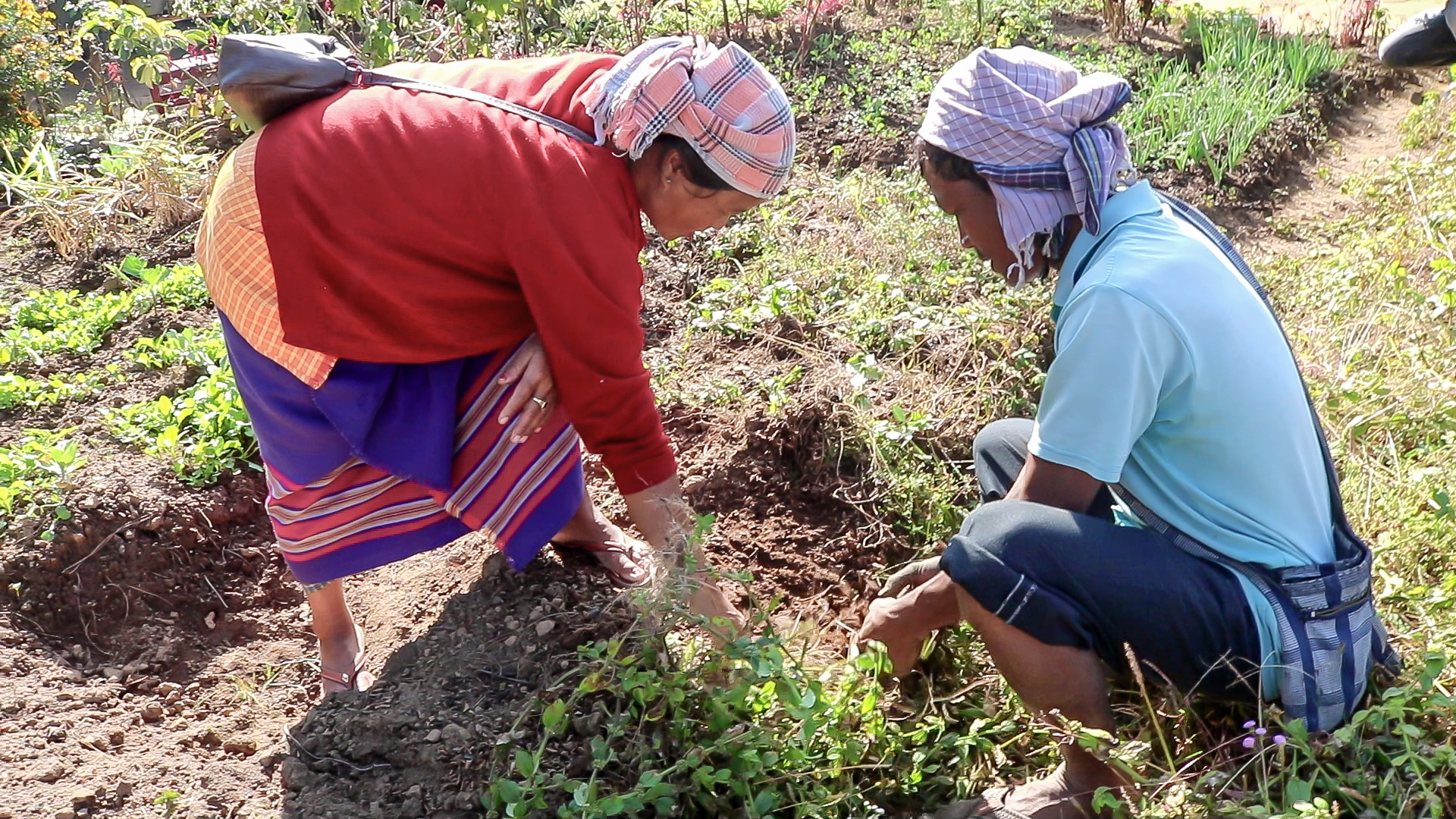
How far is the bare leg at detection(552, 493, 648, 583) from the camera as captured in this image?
2598 millimetres

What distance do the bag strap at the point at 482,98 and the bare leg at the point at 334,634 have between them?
3.57 feet

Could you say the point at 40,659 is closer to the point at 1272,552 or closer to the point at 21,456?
the point at 21,456

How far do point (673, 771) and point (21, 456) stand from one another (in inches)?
81.8

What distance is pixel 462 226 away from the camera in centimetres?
198

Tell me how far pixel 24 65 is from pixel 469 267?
16.2 ft

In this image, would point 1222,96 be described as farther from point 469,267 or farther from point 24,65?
point 24,65

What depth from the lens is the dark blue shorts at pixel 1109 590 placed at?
1.90 metres

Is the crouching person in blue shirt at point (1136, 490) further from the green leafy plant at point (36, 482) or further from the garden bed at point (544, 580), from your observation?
the green leafy plant at point (36, 482)

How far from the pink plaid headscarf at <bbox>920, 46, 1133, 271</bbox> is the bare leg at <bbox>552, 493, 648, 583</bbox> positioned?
117cm

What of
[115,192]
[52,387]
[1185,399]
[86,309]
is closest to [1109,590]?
[1185,399]

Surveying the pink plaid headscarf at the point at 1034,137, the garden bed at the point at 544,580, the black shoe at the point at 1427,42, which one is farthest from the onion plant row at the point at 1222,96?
the pink plaid headscarf at the point at 1034,137

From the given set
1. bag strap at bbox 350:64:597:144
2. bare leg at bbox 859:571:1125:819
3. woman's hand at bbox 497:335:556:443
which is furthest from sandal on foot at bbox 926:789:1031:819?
bag strap at bbox 350:64:597:144

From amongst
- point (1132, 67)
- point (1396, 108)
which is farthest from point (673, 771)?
point (1396, 108)

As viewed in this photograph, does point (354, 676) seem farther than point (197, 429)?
No
